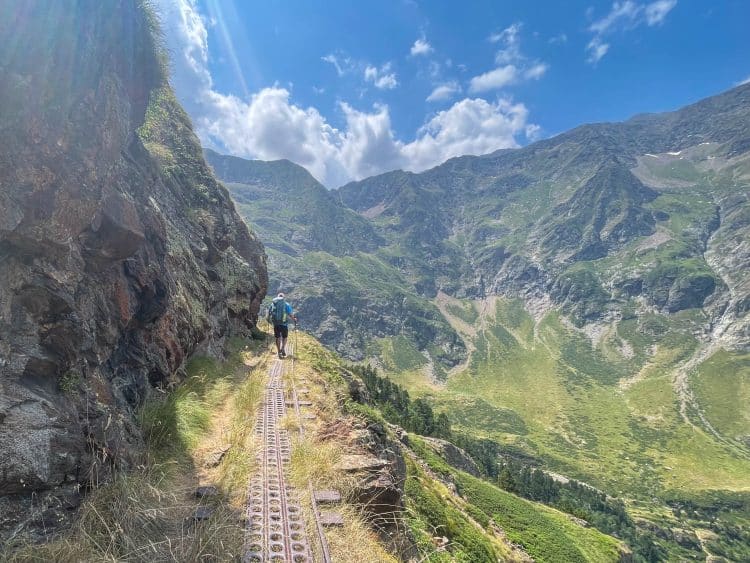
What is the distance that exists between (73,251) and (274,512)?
688cm

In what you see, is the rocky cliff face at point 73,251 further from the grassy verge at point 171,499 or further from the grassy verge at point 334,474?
the grassy verge at point 334,474

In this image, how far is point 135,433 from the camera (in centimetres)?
874

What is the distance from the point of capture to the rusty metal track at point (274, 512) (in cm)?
608

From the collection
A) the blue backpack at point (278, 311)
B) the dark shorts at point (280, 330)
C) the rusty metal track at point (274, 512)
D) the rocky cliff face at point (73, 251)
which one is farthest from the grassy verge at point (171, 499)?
the dark shorts at point (280, 330)

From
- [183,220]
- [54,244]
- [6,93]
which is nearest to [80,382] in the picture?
[54,244]

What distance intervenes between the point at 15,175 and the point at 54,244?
132 centimetres

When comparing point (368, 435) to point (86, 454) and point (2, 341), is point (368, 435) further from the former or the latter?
point (2, 341)

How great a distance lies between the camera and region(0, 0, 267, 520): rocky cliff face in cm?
624

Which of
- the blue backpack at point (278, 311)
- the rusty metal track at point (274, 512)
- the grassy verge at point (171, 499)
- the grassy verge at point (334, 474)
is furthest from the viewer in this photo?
the blue backpack at point (278, 311)

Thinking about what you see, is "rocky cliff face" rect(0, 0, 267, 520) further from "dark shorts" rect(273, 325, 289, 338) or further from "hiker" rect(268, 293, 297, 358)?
"dark shorts" rect(273, 325, 289, 338)

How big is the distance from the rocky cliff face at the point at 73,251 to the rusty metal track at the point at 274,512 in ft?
8.00

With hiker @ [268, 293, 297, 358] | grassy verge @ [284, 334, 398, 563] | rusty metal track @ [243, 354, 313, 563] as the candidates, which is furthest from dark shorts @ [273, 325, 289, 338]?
rusty metal track @ [243, 354, 313, 563]

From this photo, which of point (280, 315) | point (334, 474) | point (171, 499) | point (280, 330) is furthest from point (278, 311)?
point (171, 499)

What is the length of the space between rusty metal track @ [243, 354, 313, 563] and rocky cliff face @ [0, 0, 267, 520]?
8.00 feet
